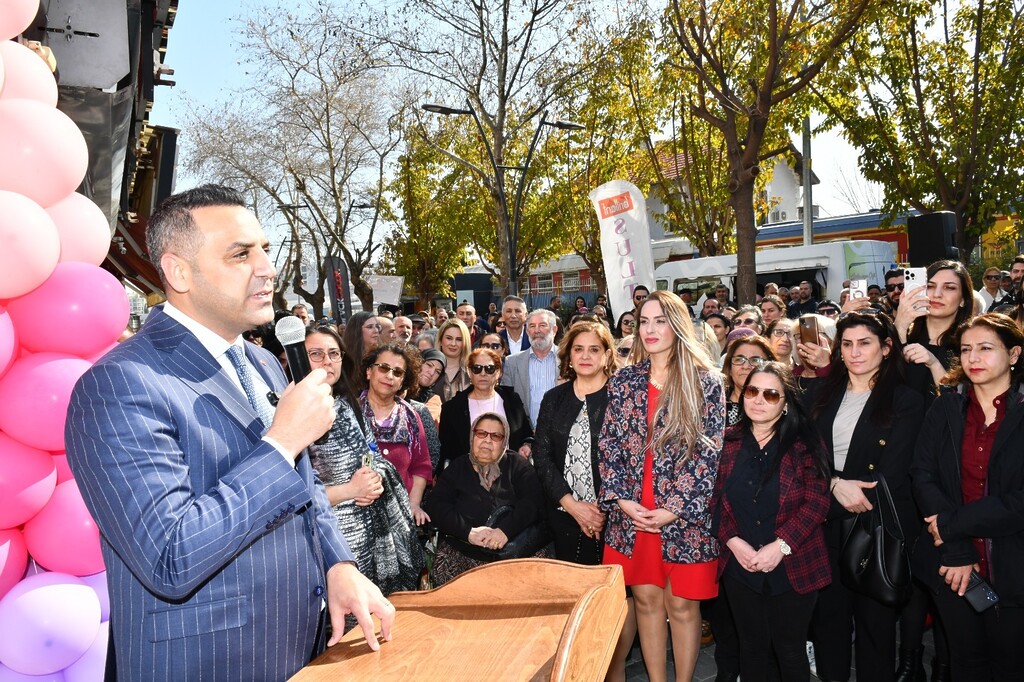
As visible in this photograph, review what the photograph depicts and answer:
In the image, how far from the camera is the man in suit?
164cm

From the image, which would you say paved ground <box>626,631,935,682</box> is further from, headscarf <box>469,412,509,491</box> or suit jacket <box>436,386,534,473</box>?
suit jacket <box>436,386,534,473</box>

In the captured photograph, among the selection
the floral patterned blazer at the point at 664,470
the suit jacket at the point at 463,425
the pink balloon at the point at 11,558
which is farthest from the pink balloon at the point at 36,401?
the suit jacket at the point at 463,425

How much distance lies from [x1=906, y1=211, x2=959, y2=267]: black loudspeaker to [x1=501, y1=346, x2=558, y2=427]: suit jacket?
3.88 m

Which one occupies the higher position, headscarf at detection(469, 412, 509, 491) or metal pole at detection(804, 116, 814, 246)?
metal pole at detection(804, 116, 814, 246)

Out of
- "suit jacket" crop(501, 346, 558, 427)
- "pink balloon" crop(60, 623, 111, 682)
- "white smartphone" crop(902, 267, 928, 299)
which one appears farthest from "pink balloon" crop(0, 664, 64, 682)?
"white smartphone" crop(902, 267, 928, 299)

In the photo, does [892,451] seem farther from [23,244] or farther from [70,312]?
[23,244]

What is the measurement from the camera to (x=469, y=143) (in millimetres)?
28344

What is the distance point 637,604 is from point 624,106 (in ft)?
65.8

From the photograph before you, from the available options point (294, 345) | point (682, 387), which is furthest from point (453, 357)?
point (294, 345)

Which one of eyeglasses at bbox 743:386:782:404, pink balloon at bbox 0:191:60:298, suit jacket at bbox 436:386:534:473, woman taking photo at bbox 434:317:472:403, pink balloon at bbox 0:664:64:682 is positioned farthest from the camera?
woman taking photo at bbox 434:317:472:403

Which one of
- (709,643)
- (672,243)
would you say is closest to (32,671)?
(709,643)

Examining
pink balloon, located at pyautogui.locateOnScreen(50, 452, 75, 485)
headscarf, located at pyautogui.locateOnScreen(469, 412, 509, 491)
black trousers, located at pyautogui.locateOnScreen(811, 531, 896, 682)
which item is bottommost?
black trousers, located at pyautogui.locateOnScreen(811, 531, 896, 682)

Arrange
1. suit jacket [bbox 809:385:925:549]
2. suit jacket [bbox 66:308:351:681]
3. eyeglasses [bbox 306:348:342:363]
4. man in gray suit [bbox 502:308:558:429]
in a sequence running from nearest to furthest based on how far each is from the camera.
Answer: suit jacket [bbox 66:308:351:681] → suit jacket [bbox 809:385:925:549] → eyeglasses [bbox 306:348:342:363] → man in gray suit [bbox 502:308:558:429]

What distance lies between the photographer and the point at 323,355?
464 centimetres
